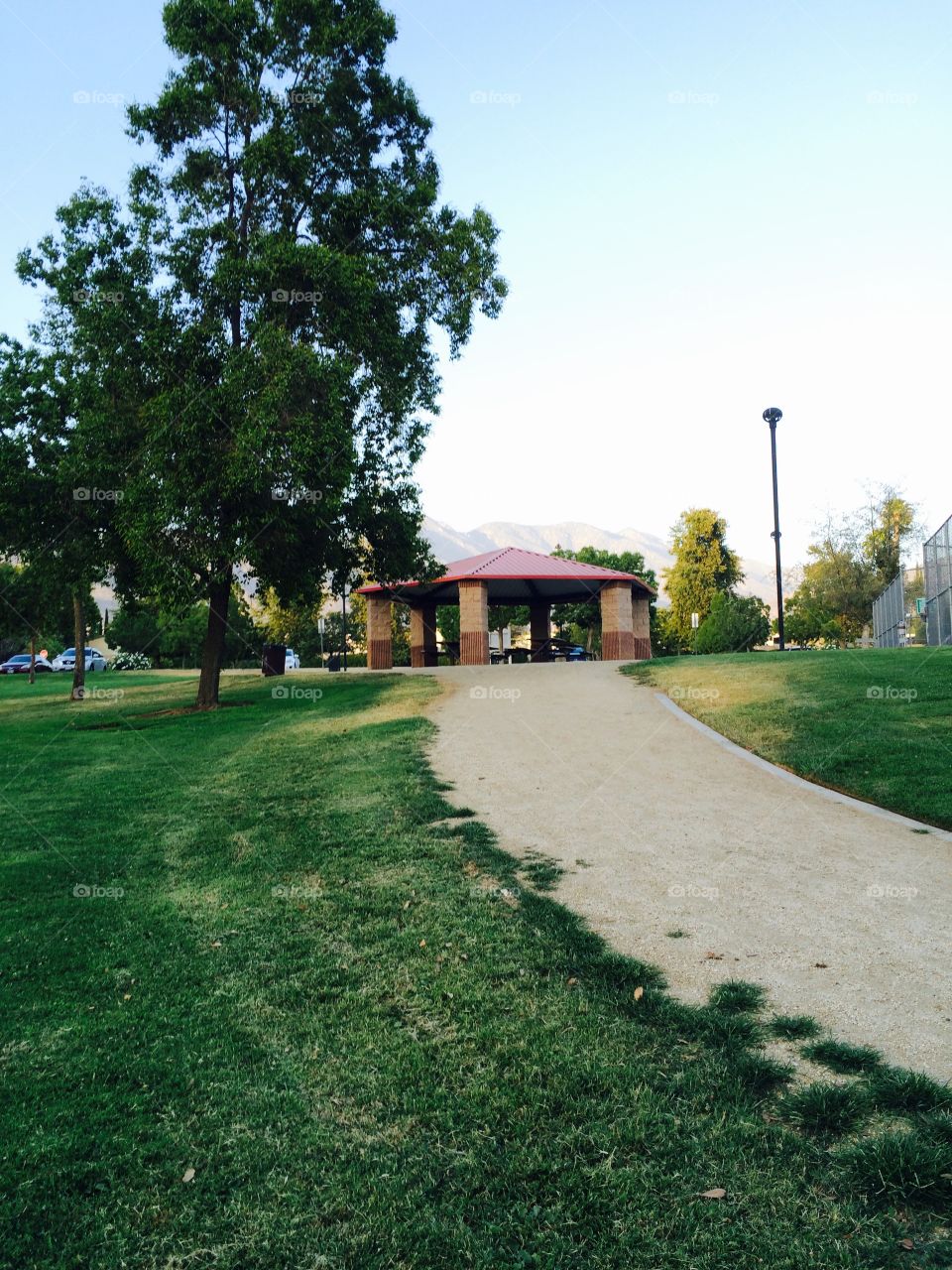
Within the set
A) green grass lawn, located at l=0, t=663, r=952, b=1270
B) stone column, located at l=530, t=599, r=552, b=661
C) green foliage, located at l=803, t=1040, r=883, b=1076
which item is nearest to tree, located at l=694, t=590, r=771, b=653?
stone column, located at l=530, t=599, r=552, b=661

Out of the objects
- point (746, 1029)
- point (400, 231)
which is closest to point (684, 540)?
point (400, 231)

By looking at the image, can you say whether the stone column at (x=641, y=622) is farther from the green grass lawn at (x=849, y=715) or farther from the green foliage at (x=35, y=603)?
the green foliage at (x=35, y=603)

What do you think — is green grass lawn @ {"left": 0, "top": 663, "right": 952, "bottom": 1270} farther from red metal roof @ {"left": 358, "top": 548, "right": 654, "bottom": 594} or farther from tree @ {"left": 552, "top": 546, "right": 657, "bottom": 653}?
tree @ {"left": 552, "top": 546, "right": 657, "bottom": 653}

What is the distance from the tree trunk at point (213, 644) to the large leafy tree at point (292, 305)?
0.06 metres

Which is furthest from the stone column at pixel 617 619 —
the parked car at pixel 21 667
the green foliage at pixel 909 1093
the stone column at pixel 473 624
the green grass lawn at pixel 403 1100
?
the parked car at pixel 21 667

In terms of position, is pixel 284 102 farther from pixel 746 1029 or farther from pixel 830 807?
pixel 746 1029

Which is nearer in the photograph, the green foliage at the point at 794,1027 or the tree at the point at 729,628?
the green foliage at the point at 794,1027

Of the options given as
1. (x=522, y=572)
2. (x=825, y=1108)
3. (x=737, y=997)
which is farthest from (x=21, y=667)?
(x=825, y=1108)

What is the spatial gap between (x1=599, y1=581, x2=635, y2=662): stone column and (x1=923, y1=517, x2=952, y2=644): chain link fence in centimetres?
1080

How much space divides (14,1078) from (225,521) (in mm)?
15297

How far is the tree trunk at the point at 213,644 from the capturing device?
19850 millimetres

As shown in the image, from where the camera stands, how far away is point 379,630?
104ft

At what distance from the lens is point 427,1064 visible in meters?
3.57

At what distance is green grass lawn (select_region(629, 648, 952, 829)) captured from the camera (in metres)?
9.25
